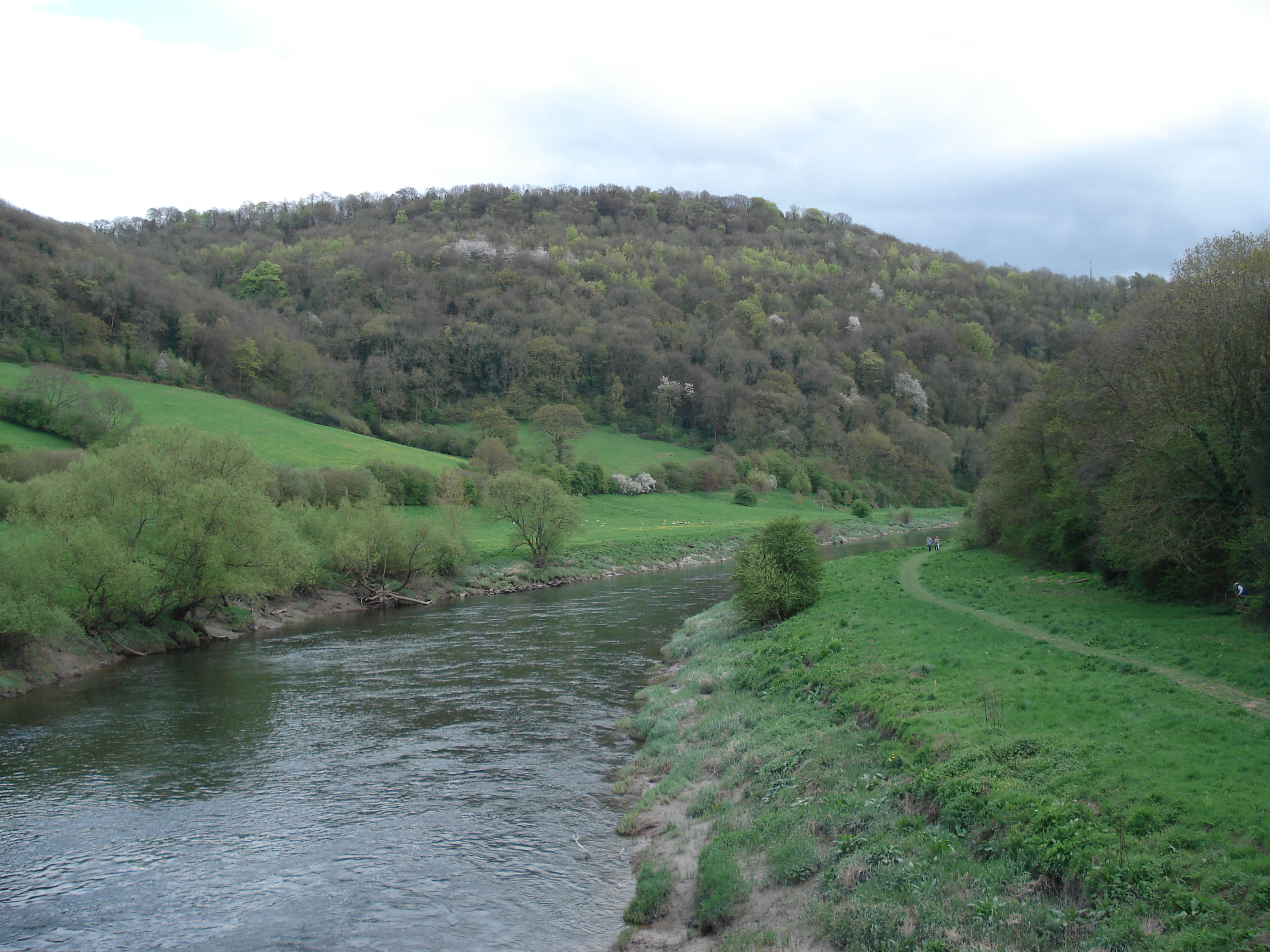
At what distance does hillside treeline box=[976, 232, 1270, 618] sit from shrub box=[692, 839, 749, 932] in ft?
54.0

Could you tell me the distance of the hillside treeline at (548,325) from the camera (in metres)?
91.7

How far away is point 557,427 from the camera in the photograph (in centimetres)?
9644

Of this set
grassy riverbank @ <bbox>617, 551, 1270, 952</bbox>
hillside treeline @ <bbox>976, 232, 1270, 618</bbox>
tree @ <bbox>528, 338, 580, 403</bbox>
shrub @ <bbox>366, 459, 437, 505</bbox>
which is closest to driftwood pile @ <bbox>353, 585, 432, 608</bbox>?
shrub @ <bbox>366, 459, 437, 505</bbox>

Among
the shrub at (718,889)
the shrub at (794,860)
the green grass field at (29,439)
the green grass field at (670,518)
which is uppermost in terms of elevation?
the green grass field at (29,439)

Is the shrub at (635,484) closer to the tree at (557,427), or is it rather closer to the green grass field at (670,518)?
the green grass field at (670,518)

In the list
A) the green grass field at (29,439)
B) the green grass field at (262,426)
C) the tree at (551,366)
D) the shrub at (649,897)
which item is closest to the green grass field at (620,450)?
the tree at (551,366)

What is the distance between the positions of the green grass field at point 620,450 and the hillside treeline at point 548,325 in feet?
16.4

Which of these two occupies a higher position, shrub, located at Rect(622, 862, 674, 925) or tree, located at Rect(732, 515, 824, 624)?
tree, located at Rect(732, 515, 824, 624)

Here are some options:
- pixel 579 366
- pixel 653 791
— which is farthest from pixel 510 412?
pixel 653 791

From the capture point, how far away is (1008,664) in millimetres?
17625

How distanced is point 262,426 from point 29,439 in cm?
2142

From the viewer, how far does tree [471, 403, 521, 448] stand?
322 feet

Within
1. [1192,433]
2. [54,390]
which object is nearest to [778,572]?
[1192,433]

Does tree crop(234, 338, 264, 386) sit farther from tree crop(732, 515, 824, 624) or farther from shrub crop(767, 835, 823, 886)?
shrub crop(767, 835, 823, 886)
